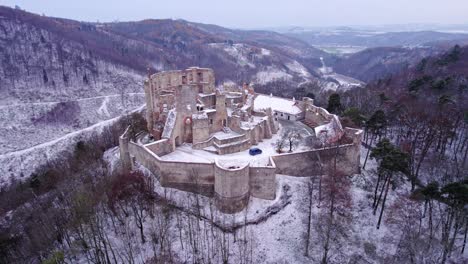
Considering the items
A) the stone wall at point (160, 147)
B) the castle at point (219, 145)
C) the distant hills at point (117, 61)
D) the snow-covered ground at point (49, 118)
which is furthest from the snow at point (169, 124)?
the distant hills at point (117, 61)

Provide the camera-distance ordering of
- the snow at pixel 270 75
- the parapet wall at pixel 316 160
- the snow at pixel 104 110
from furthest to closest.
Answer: the snow at pixel 270 75 < the snow at pixel 104 110 < the parapet wall at pixel 316 160

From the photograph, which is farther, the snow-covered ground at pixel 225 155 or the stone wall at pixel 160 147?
the snow-covered ground at pixel 225 155

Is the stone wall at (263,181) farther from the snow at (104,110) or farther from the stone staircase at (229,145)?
the snow at (104,110)

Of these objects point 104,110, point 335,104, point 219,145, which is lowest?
point 104,110

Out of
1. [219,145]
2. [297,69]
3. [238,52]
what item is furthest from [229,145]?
[238,52]

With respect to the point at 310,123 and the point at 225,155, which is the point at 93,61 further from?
the point at 225,155

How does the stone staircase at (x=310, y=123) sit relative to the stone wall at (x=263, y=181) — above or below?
above

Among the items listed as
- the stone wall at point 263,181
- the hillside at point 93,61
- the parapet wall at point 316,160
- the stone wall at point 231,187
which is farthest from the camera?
the hillside at point 93,61
